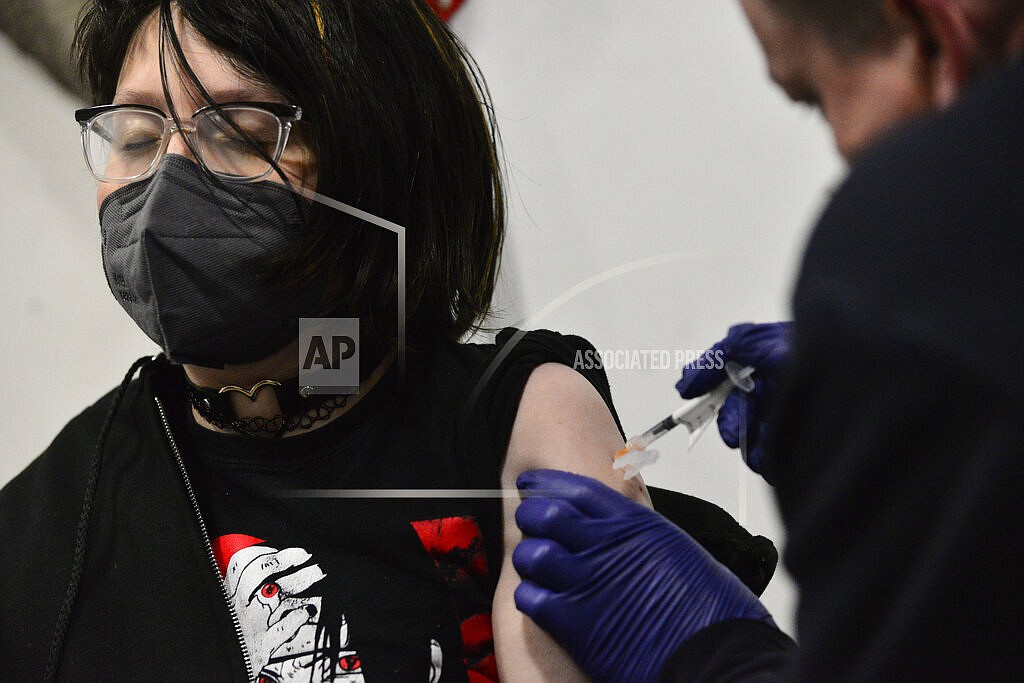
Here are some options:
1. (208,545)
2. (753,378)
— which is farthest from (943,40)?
(208,545)

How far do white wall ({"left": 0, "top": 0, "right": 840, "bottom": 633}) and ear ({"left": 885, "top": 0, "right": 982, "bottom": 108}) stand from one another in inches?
13.9

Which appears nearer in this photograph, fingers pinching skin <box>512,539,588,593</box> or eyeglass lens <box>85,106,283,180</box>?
fingers pinching skin <box>512,539,588,593</box>

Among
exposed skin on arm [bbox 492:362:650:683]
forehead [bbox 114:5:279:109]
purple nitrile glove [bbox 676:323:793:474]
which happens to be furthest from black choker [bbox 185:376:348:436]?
purple nitrile glove [bbox 676:323:793:474]

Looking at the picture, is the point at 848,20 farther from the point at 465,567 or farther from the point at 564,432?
the point at 465,567

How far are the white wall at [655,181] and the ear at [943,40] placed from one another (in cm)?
35

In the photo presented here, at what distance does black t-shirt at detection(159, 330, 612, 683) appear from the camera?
1149 mm

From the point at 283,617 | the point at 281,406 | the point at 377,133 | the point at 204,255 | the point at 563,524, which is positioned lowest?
the point at 283,617

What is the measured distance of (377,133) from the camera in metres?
1.20

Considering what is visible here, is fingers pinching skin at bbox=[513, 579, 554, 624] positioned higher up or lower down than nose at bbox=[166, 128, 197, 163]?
lower down

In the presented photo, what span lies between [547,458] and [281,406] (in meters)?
0.34

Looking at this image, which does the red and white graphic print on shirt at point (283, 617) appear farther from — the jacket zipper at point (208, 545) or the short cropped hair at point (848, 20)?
the short cropped hair at point (848, 20)

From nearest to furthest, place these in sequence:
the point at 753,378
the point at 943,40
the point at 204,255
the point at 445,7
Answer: the point at 943,40 → the point at 753,378 → the point at 204,255 → the point at 445,7

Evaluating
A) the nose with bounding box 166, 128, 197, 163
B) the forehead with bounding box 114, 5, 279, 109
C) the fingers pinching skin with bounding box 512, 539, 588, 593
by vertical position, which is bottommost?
the fingers pinching skin with bounding box 512, 539, 588, 593

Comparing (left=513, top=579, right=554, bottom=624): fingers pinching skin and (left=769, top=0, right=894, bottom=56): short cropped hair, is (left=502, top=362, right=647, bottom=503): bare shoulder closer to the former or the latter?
(left=513, top=579, right=554, bottom=624): fingers pinching skin
